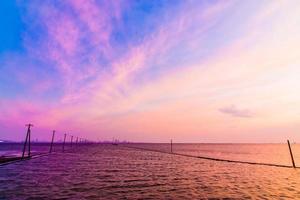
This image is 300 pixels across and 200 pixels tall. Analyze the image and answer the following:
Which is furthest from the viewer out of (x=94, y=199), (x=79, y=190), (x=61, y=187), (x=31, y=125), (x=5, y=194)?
(x=31, y=125)

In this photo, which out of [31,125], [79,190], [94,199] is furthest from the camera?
[31,125]

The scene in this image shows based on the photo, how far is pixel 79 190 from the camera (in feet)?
74.1

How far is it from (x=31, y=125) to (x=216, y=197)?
5840 centimetres

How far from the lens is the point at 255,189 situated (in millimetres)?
24938

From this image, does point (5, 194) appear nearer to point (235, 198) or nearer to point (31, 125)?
point (235, 198)

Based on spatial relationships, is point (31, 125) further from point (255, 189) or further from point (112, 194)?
point (255, 189)

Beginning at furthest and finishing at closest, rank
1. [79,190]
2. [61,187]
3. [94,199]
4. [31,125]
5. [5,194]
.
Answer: [31,125], [61,187], [79,190], [5,194], [94,199]

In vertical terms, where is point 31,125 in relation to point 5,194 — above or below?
above

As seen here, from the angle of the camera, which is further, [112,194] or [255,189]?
[255,189]

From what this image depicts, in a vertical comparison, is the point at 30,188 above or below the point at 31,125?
below

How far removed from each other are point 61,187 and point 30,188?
10.0ft

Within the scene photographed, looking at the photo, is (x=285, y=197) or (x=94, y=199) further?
(x=285, y=197)

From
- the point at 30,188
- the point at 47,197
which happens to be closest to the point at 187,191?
the point at 47,197

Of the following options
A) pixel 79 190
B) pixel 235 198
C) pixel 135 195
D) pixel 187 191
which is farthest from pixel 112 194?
pixel 235 198
